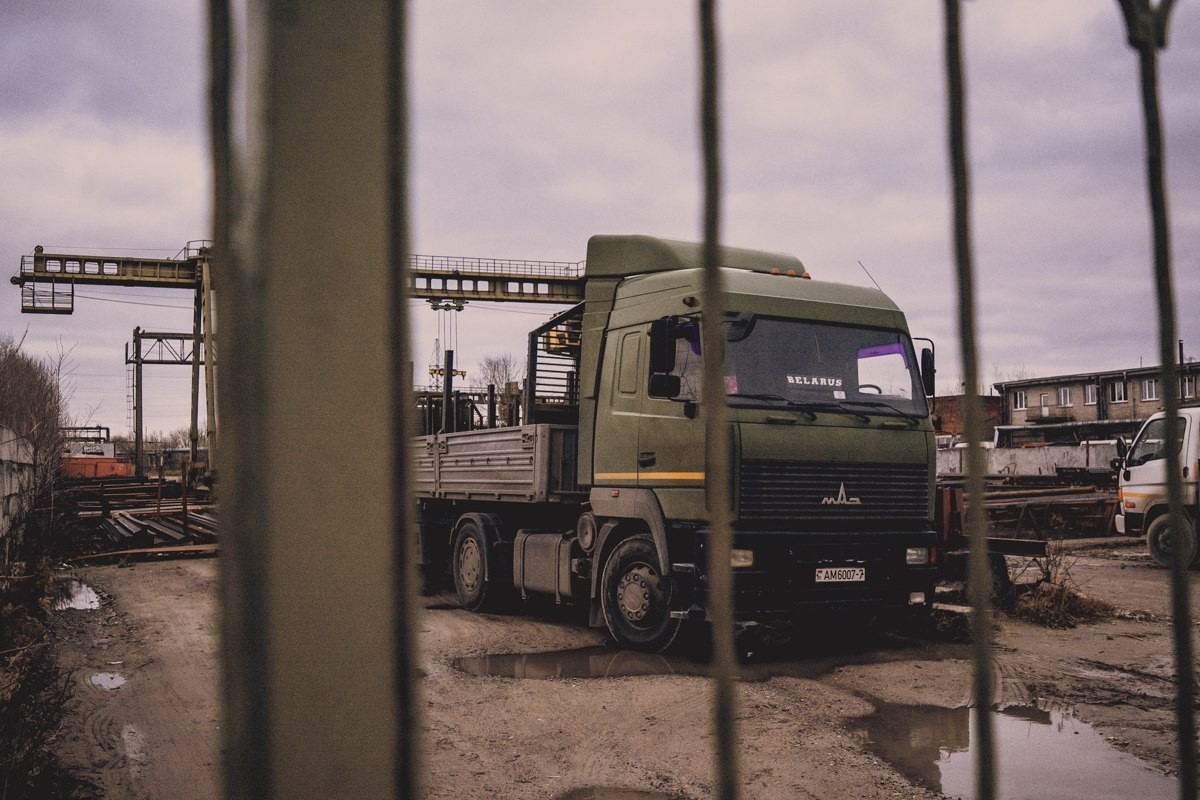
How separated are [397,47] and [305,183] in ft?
0.54

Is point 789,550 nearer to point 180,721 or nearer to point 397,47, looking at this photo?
point 180,721

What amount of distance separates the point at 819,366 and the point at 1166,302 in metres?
5.37

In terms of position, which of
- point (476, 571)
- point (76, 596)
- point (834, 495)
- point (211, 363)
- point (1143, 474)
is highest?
point (211, 363)

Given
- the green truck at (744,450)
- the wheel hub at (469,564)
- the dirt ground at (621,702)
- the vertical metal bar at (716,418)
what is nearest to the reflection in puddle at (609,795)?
the dirt ground at (621,702)

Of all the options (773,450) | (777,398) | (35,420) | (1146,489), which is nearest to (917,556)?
(773,450)

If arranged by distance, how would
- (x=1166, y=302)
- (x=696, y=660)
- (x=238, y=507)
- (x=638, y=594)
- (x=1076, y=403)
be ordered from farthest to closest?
(x=1076, y=403) → (x=638, y=594) → (x=696, y=660) → (x=1166, y=302) → (x=238, y=507)


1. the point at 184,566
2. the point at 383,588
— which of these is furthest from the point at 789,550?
the point at 184,566

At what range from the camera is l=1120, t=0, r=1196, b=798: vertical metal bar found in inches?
50.4

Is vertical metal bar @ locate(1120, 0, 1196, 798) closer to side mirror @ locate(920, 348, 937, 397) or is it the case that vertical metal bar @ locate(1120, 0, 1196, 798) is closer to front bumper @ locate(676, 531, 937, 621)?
front bumper @ locate(676, 531, 937, 621)

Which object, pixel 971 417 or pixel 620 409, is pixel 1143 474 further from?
→ pixel 971 417

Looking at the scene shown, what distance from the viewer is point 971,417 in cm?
110

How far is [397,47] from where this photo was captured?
0.90m

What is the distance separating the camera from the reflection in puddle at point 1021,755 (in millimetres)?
3988

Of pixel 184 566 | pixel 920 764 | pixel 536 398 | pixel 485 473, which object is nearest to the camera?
pixel 920 764
